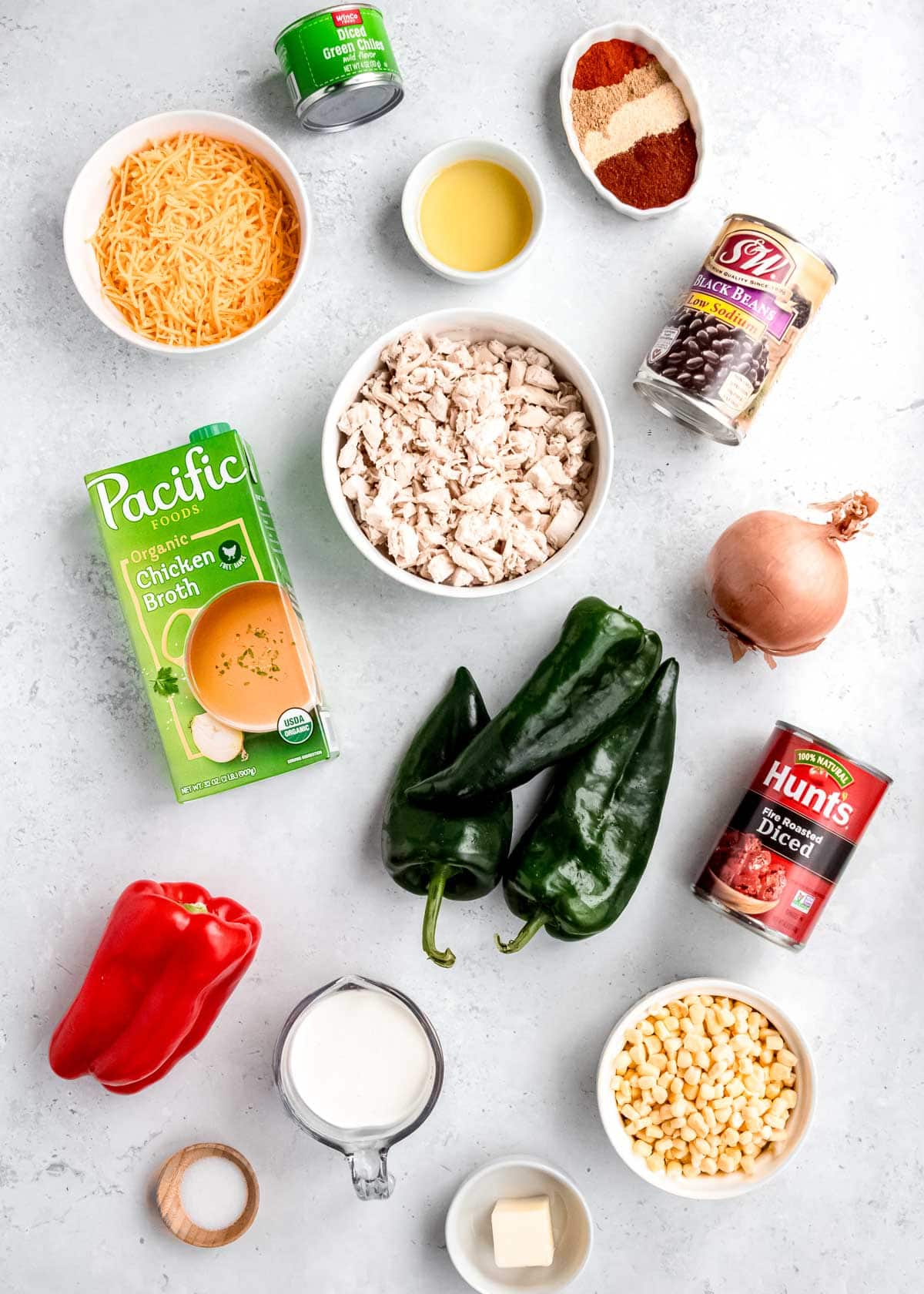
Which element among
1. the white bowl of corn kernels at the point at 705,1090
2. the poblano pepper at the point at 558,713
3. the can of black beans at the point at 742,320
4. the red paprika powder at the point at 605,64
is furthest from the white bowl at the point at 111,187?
the white bowl of corn kernels at the point at 705,1090

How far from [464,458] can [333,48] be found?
0.74 meters

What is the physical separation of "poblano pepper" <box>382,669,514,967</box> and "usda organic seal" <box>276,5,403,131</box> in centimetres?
105

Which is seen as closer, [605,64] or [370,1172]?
[370,1172]

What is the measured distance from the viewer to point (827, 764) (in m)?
1.68

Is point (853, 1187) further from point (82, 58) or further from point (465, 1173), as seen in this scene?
point (82, 58)

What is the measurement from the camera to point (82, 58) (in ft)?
6.22

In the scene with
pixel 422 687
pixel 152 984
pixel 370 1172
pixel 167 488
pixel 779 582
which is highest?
pixel 167 488

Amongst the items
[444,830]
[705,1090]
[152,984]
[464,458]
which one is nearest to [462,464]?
[464,458]

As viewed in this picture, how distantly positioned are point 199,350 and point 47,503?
1.44 ft

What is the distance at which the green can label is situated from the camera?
1.71 metres

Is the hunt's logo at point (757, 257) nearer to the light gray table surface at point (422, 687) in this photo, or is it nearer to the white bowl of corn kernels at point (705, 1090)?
the light gray table surface at point (422, 687)

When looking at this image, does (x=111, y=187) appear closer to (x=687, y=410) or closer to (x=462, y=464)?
(x=462, y=464)

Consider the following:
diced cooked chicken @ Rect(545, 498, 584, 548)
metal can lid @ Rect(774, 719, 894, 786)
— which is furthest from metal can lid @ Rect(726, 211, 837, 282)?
metal can lid @ Rect(774, 719, 894, 786)

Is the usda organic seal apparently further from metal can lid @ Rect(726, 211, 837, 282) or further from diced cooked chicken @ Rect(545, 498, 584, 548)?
diced cooked chicken @ Rect(545, 498, 584, 548)
